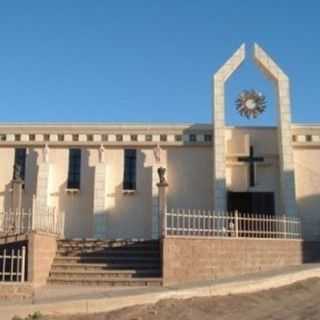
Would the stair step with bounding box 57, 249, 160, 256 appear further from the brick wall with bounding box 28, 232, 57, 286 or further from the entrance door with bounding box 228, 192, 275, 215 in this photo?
the entrance door with bounding box 228, 192, 275, 215

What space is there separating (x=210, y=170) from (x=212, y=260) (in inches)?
306

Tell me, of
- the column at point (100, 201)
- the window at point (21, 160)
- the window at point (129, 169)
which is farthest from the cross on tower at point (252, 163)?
the window at point (21, 160)

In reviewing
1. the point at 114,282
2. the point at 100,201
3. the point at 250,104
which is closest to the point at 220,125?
the point at 250,104

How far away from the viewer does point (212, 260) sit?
551 inches

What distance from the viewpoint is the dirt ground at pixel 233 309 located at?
32.5 ft

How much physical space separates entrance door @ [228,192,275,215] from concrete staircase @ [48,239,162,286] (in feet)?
20.5

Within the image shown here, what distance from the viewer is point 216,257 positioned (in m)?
14.1

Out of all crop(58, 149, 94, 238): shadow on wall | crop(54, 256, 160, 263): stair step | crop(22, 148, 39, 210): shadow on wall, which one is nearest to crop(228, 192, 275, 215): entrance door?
crop(58, 149, 94, 238): shadow on wall

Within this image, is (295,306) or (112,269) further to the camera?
(112,269)

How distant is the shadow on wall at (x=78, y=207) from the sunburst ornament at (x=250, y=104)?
6670 millimetres

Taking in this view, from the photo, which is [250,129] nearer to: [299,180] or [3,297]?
[299,180]

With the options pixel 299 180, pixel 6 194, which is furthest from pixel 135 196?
pixel 299 180

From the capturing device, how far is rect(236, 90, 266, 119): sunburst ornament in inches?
850

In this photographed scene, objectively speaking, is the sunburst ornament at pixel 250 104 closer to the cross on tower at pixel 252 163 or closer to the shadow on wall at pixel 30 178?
the cross on tower at pixel 252 163
